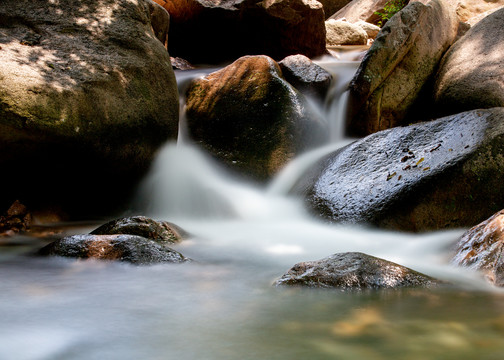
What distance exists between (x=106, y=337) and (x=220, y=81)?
5.78 metres

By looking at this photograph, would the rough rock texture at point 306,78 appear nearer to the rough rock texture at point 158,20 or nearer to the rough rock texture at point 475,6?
the rough rock texture at point 158,20

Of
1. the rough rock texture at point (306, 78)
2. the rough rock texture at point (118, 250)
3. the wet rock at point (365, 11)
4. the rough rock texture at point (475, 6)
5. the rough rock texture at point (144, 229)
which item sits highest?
the wet rock at point (365, 11)

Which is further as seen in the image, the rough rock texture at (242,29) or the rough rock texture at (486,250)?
the rough rock texture at (242,29)

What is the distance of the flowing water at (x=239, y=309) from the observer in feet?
6.38

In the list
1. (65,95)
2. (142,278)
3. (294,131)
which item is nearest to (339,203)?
(294,131)

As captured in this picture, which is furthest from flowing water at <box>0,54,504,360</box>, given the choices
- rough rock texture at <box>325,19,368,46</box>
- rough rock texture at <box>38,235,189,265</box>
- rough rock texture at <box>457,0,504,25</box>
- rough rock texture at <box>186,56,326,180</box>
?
rough rock texture at <box>325,19,368,46</box>

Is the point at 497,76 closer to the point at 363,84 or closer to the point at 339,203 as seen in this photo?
the point at 363,84

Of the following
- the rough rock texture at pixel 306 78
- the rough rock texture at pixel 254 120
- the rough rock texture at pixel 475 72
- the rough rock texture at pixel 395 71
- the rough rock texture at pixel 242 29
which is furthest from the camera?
the rough rock texture at pixel 242 29

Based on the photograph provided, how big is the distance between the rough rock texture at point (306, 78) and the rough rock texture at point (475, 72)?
6.00 feet

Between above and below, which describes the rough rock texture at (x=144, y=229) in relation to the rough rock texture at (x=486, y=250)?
below

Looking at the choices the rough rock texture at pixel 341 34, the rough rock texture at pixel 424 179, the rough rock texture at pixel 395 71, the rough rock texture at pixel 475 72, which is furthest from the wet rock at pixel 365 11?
the rough rock texture at pixel 424 179

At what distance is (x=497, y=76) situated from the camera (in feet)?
19.1

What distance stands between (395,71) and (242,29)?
16.2 ft

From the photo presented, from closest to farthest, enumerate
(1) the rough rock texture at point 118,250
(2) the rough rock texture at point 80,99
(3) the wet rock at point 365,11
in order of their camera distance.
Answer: (1) the rough rock texture at point 118,250 → (2) the rough rock texture at point 80,99 → (3) the wet rock at point 365,11
